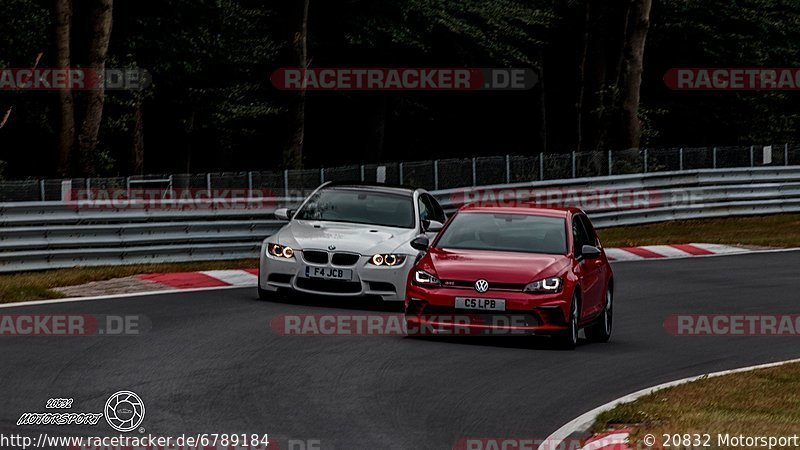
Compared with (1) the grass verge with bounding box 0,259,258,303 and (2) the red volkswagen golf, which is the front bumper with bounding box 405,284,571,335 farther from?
(1) the grass verge with bounding box 0,259,258,303

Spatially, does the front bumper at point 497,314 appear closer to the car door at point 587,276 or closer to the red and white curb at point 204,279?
the car door at point 587,276

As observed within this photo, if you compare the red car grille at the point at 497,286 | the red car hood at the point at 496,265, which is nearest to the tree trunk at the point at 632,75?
the red car hood at the point at 496,265

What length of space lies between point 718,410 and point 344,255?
6.74 meters

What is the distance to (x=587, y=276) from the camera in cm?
1532

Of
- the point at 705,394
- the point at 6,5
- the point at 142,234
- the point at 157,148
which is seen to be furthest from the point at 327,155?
the point at 705,394

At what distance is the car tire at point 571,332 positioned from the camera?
14.6 metres

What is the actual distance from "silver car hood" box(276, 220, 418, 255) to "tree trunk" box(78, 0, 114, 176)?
32.1ft

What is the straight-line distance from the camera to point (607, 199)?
3056 cm

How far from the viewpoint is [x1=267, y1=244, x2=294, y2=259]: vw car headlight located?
1712 cm

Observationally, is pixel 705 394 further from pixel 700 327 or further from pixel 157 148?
pixel 157 148

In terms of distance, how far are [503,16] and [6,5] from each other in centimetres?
1764

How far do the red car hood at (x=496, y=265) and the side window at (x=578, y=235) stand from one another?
57 cm

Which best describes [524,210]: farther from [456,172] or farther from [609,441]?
[456,172]

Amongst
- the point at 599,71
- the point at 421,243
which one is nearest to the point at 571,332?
the point at 421,243
